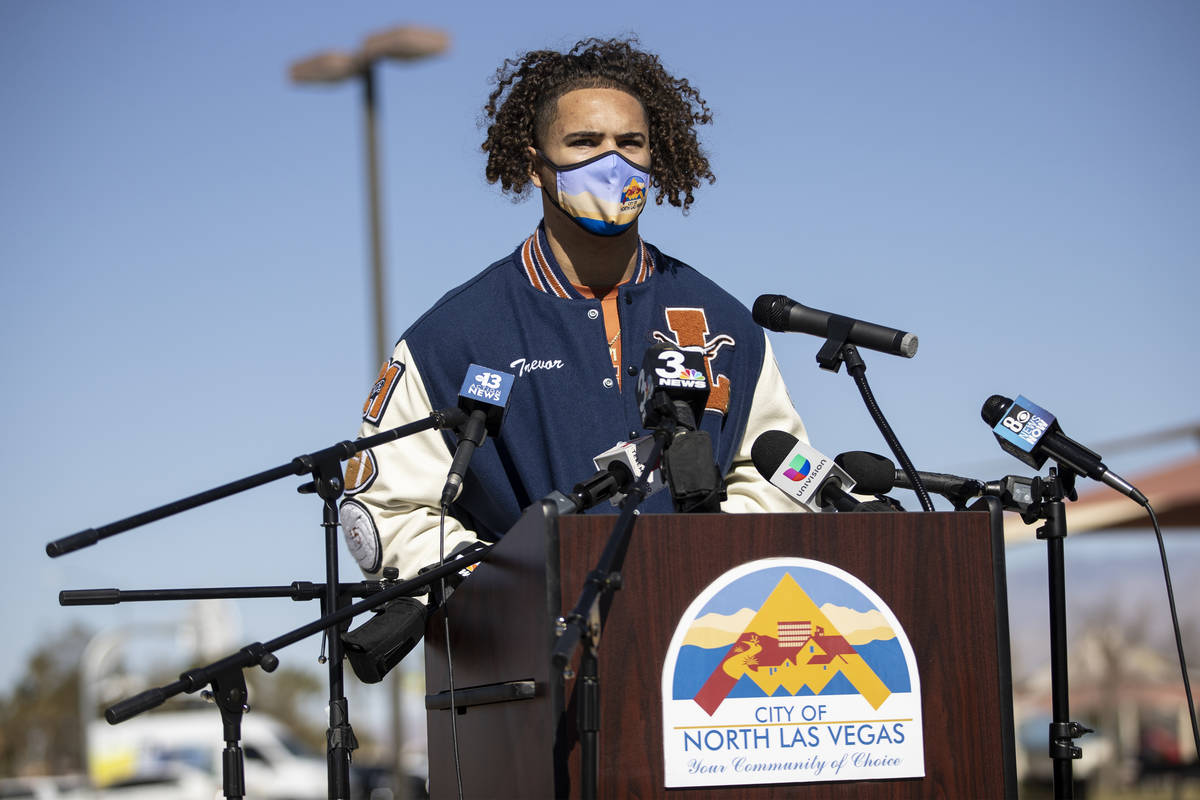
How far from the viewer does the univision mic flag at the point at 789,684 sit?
7.75ft

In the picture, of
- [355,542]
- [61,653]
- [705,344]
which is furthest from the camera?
[61,653]

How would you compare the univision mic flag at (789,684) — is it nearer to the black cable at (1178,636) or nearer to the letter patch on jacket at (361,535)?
the black cable at (1178,636)

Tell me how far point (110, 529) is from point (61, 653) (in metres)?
43.6

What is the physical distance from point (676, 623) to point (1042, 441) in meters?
1.03

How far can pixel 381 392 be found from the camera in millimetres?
3711

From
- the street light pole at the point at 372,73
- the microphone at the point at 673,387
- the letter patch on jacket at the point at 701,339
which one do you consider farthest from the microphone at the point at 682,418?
the street light pole at the point at 372,73

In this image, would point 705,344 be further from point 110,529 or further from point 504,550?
point 110,529

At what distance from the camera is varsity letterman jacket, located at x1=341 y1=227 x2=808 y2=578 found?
11.4 ft

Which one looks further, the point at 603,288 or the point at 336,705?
the point at 603,288

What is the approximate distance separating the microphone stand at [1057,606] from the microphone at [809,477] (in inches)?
17.7

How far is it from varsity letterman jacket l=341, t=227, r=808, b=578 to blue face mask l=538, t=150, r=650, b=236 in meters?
0.20

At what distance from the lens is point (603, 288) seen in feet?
12.9

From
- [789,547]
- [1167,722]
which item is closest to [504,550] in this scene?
[789,547]

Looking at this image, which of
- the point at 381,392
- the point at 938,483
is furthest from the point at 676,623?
the point at 381,392
